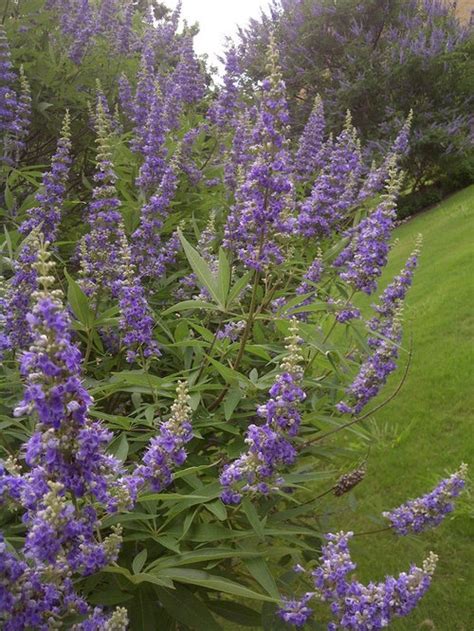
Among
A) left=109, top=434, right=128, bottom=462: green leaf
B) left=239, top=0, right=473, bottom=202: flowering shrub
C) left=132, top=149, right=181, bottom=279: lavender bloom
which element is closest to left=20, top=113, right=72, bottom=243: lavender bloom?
left=132, top=149, right=181, bottom=279: lavender bloom

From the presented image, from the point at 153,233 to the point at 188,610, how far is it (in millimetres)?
2119

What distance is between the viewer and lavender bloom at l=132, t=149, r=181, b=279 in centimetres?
356

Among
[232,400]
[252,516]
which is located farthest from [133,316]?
[252,516]

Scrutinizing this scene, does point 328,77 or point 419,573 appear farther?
point 328,77

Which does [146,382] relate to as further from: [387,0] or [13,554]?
[387,0]

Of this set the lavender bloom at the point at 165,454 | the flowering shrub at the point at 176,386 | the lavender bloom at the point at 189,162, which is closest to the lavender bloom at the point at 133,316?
the flowering shrub at the point at 176,386

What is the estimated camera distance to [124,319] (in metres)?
2.79

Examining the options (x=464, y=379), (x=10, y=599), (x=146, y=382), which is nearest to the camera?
(x=10, y=599)

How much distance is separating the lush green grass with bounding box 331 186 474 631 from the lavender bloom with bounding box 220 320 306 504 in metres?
1.49

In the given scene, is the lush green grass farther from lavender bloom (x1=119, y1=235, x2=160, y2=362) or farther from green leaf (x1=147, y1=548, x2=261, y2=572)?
lavender bloom (x1=119, y1=235, x2=160, y2=362)

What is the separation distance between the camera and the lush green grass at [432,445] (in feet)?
15.8

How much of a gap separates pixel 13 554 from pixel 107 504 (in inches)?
11.4

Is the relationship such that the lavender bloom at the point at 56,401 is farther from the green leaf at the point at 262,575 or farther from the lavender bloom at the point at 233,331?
the lavender bloom at the point at 233,331

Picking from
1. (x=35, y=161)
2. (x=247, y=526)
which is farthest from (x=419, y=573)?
(x=35, y=161)
